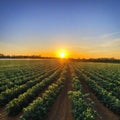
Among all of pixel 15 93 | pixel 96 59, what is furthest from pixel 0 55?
pixel 15 93

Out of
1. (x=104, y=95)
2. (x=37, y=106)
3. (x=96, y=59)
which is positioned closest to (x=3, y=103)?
(x=37, y=106)

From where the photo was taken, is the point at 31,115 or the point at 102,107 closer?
the point at 31,115

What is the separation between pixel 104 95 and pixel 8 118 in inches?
254

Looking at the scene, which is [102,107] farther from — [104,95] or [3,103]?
[3,103]

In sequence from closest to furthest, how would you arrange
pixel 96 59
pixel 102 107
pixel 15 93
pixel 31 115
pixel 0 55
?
1. pixel 31 115
2. pixel 102 107
3. pixel 15 93
4. pixel 0 55
5. pixel 96 59

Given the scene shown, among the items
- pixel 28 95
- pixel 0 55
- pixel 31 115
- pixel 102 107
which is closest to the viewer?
pixel 31 115

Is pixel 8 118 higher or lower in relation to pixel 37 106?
lower

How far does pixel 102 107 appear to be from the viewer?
13.0 metres

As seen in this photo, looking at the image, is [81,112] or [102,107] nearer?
[81,112]

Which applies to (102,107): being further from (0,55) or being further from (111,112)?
(0,55)

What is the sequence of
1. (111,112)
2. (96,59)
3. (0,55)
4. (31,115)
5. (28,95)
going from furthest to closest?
(96,59) < (0,55) < (28,95) < (111,112) < (31,115)

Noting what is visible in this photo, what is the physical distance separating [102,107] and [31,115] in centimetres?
493

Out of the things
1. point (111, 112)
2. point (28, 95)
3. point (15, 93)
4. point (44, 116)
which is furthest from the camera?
point (15, 93)

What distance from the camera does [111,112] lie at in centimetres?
1200
